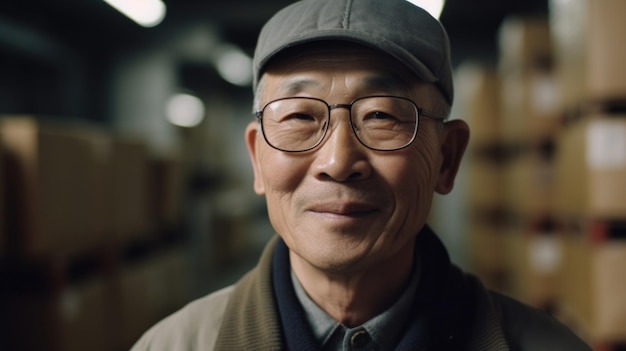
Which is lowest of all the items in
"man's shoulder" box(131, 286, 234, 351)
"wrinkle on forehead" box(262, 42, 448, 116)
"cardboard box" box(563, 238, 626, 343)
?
"cardboard box" box(563, 238, 626, 343)

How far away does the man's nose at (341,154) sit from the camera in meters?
1.13

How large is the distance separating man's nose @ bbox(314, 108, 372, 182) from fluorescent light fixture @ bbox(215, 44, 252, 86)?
31.3 ft

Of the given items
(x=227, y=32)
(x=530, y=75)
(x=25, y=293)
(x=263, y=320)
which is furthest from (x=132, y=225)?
(x=227, y=32)

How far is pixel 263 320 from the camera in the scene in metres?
1.26

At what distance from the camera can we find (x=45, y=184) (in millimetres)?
3348

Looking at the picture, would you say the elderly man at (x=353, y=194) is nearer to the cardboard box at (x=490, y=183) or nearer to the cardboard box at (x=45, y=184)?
the cardboard box at (x=45, y=184)

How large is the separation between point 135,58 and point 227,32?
7.72ft

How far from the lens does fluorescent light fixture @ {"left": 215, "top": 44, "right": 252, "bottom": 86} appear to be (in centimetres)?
1087

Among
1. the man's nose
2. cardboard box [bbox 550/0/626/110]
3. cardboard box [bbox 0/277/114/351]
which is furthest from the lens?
cardboard box [bbox 0/277/114/351]

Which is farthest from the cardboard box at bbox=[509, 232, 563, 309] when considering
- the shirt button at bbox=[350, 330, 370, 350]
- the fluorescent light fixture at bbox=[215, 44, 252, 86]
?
the fluorescent light fixture at bbox=[215, 44, 252, 86]

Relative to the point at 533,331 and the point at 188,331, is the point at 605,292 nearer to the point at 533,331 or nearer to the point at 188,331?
the point at 533,331

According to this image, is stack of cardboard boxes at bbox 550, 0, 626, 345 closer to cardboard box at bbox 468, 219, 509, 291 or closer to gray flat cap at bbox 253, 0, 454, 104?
gray flat cap at bbox 253, 0, 454, 104

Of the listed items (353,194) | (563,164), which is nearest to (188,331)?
(353,194)

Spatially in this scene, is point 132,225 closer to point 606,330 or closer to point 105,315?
point 105,315
